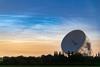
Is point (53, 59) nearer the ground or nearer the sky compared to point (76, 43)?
nearer the ground

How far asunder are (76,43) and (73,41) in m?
0.76

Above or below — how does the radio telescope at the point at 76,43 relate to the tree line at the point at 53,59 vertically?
above

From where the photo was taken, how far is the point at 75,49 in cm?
5997

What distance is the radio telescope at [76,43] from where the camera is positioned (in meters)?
59.3

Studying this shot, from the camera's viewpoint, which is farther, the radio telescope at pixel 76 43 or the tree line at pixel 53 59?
the tree line at pixel 53 59

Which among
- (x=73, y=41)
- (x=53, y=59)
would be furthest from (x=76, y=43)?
(x=53, y=59)

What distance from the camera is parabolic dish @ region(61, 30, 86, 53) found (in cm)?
5957

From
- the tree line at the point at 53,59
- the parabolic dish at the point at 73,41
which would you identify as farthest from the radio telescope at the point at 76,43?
the tree line at the point at 53,59

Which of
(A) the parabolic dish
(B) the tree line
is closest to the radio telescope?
(A) the parabolic dish

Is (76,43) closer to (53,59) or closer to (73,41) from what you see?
(73,41)

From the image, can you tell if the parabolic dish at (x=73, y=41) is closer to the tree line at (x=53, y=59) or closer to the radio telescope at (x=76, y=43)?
the radio telescope at (x=76, y=43)

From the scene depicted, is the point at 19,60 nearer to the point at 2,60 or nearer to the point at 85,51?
the point at 2,60

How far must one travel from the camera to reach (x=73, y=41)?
6066 cm

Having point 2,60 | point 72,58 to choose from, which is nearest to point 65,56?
point 72,58
